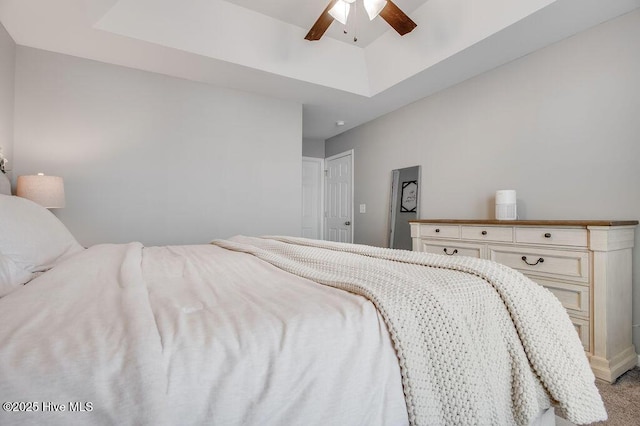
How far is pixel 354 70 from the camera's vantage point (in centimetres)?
344

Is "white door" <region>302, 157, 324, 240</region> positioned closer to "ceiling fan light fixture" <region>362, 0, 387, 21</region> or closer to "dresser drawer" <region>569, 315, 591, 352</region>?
"ceiling fan light fixture" <region>362, 0, 387, 21</region>

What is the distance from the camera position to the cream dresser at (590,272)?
186cm

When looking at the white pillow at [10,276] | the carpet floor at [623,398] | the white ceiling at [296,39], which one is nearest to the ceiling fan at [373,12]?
the white ceiling at [296,39]

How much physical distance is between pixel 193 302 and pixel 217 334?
225mm

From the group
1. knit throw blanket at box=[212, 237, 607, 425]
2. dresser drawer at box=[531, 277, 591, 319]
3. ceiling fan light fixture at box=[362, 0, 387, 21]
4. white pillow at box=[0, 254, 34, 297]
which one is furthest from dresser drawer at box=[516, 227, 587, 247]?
white pillow at box=[0, 254, 34, 297]

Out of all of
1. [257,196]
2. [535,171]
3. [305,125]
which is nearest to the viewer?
[535,171]

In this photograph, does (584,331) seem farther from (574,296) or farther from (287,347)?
(287,347)

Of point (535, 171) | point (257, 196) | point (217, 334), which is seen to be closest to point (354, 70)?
point (257, 196)

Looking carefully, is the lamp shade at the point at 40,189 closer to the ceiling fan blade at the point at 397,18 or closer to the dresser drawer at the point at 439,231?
the ceiling fan blade at the point at 397,18

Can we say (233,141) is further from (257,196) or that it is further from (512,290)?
(512,290)

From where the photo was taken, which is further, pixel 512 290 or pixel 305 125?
pixel 305 125

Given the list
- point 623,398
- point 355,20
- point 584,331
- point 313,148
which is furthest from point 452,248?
point 313,148

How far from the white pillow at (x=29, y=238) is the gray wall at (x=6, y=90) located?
1450mm

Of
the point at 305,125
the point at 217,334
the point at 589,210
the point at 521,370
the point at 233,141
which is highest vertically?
the point at 305,125
